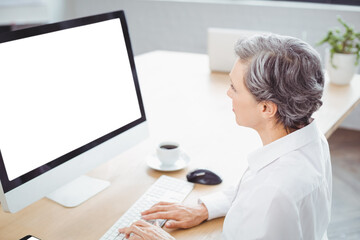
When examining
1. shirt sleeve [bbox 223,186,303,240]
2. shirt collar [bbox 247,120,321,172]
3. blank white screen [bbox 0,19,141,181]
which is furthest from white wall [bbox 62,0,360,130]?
shirt sleeve [bbox 223,186,303,240]

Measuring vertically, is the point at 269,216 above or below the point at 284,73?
below

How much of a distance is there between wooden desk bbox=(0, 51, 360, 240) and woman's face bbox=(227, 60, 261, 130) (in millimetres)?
295

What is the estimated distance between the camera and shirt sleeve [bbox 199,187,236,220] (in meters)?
1.12

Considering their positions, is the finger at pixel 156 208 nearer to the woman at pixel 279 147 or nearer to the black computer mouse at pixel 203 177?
the woman at pixel 279 147

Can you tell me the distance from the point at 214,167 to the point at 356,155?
2055 mm

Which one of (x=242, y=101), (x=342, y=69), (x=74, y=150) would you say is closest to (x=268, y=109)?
(x=242, y=101)

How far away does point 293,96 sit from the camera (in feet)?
3.01

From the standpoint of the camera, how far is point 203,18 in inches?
143

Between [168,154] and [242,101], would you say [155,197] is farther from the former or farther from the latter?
[242,101]

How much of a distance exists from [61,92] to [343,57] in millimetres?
1626

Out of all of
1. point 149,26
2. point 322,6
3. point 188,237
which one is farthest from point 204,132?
point 149,26

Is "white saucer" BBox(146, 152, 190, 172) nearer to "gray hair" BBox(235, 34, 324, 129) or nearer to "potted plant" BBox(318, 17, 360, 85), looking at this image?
"gray hair" BBox(235, 34, 324, 129)

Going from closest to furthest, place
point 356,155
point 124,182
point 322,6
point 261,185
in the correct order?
point 261,185, point 124,182, point 356,155, point 322,6

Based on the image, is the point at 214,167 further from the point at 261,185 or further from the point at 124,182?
the point at 261,185
